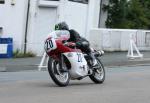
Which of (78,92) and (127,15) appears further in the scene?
(127,15)

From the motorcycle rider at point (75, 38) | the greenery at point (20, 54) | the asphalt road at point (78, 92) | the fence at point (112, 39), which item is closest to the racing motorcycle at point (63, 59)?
the motorcycle rider at point (75, 38)

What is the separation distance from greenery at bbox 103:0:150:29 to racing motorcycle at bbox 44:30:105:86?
23.1 meters

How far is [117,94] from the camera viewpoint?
12.4 meters

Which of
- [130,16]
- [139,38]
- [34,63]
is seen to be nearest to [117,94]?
[34,63]

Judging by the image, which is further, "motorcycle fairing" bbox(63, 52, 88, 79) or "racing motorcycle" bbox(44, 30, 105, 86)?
"motorcycle fairing" bbox(63, 52, 88, 79)

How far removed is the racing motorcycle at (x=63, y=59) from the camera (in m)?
13.6

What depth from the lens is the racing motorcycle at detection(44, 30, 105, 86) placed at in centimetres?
1356

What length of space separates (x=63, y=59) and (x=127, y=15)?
25.3 m

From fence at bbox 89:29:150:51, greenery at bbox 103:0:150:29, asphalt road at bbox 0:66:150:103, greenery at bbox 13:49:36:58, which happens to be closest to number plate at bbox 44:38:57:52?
asphalt road at bbox 0:66:150:103

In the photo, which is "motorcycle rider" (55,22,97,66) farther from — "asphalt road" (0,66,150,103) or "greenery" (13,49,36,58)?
"greenery" (13,49,36,58)

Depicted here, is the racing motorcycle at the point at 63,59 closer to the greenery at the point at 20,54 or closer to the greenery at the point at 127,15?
the greenery at the point at 20,54

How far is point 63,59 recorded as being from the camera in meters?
13.8

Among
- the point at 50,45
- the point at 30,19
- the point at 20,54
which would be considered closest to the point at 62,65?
the point at 50,45

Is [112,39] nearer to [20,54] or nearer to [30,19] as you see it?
[30,19]
